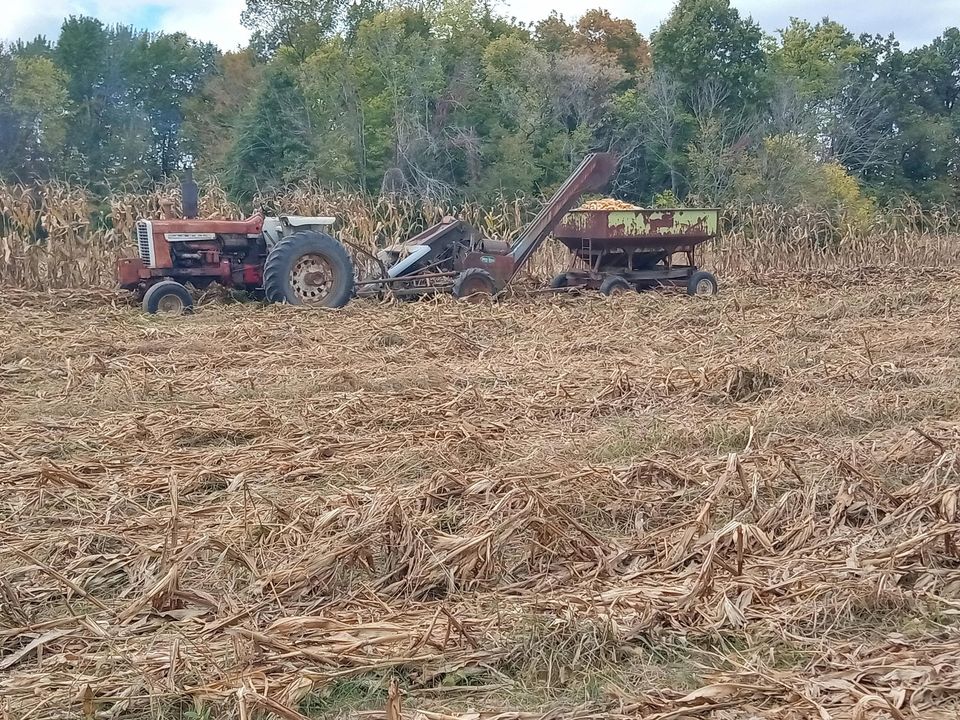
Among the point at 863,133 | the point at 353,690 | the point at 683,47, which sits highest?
the point at 683,47

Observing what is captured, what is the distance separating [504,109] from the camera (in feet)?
98.5

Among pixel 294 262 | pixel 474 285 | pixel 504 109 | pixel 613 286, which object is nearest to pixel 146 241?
pixel 294 262

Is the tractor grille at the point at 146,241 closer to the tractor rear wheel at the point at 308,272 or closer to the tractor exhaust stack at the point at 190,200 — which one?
the tractor exhaust stack at the point at 190,200

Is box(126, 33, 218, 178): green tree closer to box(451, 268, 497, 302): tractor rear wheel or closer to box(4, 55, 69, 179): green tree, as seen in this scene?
box(4, 55, 69, 179): green tree

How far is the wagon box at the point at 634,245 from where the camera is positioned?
1267 cm

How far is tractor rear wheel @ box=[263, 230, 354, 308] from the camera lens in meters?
11.1

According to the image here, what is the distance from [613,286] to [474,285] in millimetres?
1894

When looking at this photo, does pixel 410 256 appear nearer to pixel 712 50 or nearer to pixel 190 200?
pixel 190 200

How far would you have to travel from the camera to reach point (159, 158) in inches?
1539

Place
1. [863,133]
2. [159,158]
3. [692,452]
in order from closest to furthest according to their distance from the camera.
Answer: [692,452] < [863,133] < [159,158]

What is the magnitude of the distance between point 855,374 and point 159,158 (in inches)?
1460

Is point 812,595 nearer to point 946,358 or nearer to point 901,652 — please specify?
point 901,652

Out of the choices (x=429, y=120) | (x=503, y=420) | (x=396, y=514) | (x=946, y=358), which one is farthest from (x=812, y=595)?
(x=429, y=120)

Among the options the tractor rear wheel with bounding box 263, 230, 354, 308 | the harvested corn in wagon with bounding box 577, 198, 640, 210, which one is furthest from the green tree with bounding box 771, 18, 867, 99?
the tractor rear wheel with bounding box 263, 230, 354, 308
